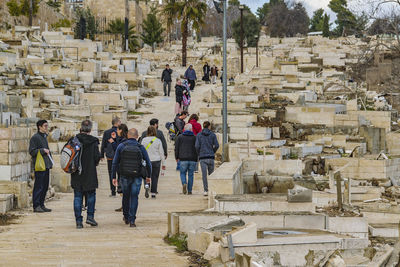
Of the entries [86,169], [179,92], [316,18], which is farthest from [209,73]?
[316,18]

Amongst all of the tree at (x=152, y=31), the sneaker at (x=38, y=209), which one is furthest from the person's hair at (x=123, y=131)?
the tree at (x=152, y=31)

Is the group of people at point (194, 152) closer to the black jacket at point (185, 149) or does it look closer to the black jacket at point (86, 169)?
the black jacket at point (185, 149)

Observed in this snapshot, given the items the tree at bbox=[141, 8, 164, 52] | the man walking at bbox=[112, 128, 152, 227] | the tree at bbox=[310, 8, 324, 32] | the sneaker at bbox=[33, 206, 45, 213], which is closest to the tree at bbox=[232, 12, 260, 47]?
the tree at bbox=[141, 8, 164, 52]

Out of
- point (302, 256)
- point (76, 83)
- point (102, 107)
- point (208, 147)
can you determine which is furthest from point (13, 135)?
point (76, 83)

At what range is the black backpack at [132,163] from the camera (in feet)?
30.6

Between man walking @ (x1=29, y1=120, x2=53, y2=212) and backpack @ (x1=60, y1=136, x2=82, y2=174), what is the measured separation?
1373 millimetres

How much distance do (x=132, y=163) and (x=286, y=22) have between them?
8666cm

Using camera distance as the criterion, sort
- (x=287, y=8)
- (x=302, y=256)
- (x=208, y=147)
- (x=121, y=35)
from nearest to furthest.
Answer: (x=302, y=256), (x=208, y=147), (x=121, y=35), (x=287, y=8)

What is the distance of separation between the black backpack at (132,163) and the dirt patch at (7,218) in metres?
1.60

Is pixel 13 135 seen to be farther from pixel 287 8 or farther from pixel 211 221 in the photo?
pixel 287 8

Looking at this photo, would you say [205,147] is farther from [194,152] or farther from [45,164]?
[45,164]

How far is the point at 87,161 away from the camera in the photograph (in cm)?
945

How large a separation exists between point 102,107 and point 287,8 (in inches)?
3033

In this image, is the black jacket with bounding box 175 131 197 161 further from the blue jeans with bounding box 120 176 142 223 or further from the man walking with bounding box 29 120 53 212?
the blue jeans with bounding box 120 176 142 223
